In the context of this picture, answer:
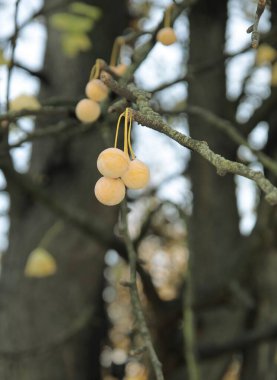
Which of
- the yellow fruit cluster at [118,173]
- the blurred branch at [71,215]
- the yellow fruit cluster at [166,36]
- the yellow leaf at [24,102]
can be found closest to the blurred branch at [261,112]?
the blurred branch at [71,215]

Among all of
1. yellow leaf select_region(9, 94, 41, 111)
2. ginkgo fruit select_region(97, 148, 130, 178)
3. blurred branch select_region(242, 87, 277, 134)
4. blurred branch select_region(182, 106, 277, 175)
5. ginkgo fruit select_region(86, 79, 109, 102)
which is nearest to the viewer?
ginkgo fruit select_region(97, 148, 130, 178)

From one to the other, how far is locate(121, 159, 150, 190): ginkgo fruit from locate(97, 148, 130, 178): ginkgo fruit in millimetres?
11

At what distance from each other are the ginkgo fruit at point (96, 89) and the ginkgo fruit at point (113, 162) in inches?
14.4

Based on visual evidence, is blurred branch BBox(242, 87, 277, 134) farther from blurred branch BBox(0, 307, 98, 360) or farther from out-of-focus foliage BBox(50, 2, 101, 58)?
blurred branch BBox(0, 307, 98, 360)

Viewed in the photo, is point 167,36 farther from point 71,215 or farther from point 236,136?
point 71,215

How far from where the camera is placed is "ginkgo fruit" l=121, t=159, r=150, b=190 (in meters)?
0.73

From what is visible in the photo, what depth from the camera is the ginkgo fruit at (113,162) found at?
2.35 feet

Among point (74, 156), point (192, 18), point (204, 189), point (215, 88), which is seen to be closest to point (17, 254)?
point (74, 156)

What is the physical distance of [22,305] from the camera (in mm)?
1883

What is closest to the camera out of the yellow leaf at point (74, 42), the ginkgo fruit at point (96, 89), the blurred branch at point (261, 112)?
the ginkgo fruit at point (96, 89)

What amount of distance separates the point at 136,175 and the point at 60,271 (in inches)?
51.0

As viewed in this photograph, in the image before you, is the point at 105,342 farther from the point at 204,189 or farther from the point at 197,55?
the point at 197,55

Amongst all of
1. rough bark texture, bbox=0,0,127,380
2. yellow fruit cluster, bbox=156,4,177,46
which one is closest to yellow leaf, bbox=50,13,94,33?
rough bark texture, bbox=0,0,127,380

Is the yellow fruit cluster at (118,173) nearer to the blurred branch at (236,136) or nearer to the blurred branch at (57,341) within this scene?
the blurred branch at (236,136)
